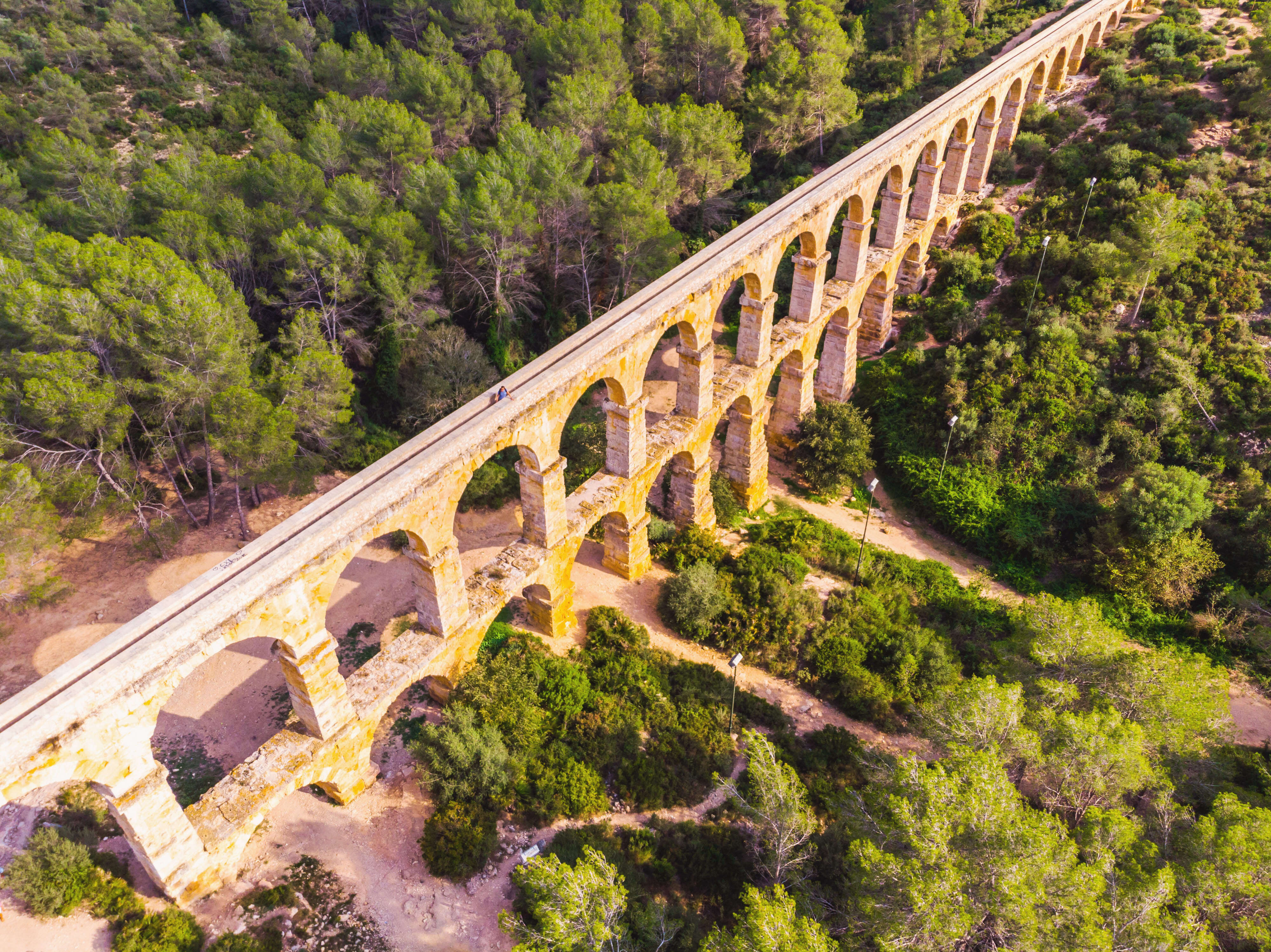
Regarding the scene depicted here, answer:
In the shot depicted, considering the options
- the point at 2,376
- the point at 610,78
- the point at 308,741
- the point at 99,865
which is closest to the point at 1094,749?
the point at 308,741

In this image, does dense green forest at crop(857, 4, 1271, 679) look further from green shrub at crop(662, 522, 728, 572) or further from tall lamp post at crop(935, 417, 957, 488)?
green shrub at crop(662, 522, 728, 572)

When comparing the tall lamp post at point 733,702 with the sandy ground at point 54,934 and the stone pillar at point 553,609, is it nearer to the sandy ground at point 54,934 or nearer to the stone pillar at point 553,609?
the stone pillar at point 553,609

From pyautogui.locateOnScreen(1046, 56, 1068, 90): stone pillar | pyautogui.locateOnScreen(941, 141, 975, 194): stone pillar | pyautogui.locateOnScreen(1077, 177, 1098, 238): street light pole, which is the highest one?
pyautogui.locateOnScreen(1046, 56, 1068, 90): stone pillar

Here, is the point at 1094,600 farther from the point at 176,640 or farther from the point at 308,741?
the point at 176,640

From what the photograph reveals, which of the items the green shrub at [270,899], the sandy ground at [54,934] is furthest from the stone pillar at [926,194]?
the sandy ground at [54,934]


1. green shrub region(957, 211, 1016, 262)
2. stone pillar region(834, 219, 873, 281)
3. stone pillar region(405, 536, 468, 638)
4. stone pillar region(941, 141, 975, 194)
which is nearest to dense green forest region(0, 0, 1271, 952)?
green shrub region(957, 211, 1016, 262)

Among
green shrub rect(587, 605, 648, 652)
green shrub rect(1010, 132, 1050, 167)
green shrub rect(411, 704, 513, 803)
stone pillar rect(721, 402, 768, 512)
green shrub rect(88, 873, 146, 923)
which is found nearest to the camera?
green shrub rect(88, 873, 146, 923)

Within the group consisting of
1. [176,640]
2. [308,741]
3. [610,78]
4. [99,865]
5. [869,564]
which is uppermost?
[610,78]
